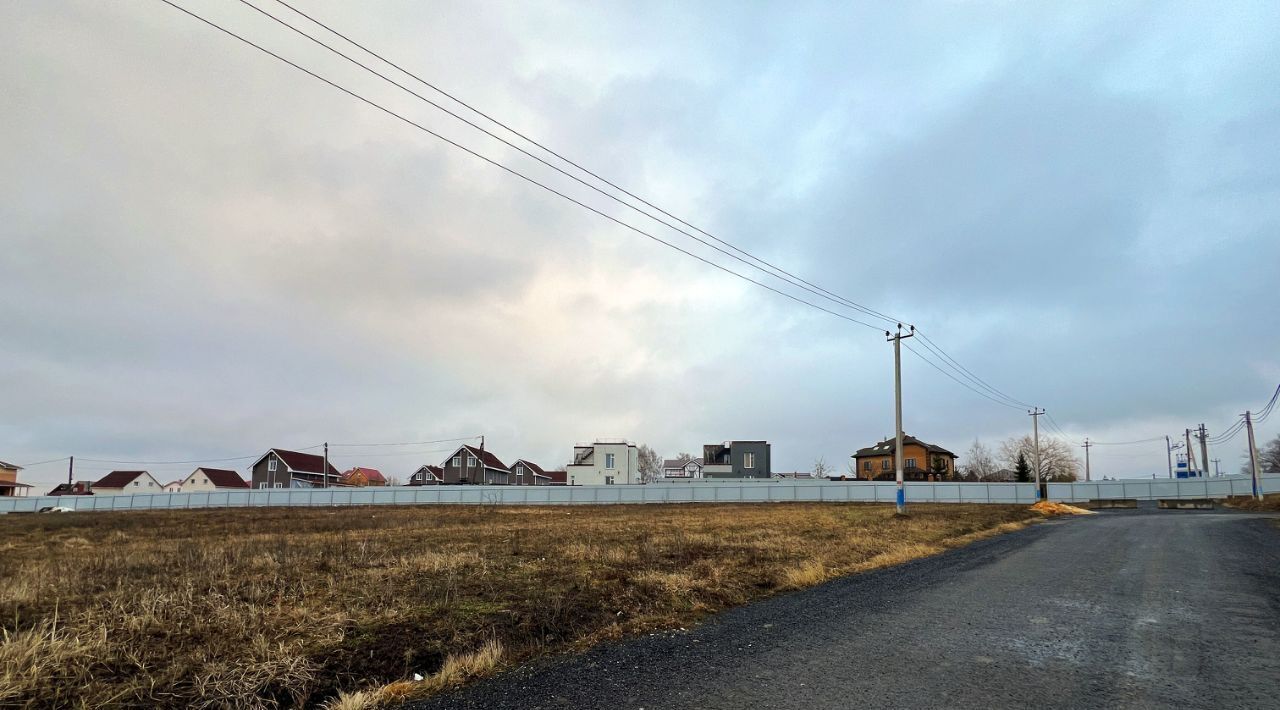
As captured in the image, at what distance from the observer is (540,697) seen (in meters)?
5.98

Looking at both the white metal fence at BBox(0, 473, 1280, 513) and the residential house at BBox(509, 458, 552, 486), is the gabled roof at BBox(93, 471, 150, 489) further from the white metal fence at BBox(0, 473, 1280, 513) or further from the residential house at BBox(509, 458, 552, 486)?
the residential house at BBox(509, 458, 552, 486)

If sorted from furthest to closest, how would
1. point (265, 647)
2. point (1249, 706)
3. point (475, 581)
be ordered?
point (475, 581)
point (265, 647)
point (1249, 706)

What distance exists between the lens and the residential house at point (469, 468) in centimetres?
9094

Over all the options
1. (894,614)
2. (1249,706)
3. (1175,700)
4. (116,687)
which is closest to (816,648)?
(894,614)

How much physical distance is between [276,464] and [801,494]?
2901 inches

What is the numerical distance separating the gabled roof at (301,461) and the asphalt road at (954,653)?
9738 centimetres

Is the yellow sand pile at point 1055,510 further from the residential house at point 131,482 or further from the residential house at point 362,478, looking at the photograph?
the residential house at point 131,482

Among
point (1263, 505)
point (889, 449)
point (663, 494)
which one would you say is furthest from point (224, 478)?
point (1263, 505)

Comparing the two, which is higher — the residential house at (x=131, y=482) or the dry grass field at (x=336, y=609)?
the dry grass field at (x=336, y=609)

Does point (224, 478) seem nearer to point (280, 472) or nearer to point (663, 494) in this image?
point (280, 472)

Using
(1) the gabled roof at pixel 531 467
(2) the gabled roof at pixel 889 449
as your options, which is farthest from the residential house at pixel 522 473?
(2) the gabled roof at pixel 889 449

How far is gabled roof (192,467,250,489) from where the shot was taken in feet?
350

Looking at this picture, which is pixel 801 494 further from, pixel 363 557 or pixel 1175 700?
pixel 1175 700

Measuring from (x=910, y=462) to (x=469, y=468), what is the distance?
66903 millimetres
